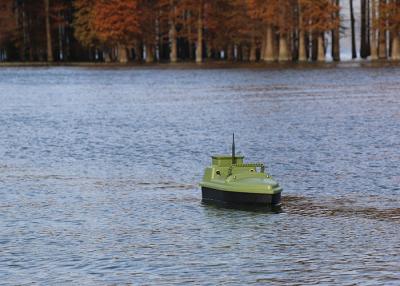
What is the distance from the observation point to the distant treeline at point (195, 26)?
447ft

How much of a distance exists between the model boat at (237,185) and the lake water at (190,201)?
0.45m

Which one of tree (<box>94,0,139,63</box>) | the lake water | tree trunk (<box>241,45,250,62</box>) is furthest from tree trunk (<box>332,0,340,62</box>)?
the lake water

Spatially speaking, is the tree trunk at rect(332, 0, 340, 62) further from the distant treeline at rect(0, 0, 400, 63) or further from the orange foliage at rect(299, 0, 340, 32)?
the orange foliage at rect(299, 0, 340, 32)

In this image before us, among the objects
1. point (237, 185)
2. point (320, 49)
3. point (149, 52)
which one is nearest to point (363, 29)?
point (320, 49)

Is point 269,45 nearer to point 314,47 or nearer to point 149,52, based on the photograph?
point 314,47

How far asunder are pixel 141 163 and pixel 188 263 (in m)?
13.9

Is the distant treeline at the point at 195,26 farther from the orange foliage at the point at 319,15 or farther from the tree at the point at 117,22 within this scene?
the orange foliage at the point at 319,15

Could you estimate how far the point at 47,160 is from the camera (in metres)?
32.9

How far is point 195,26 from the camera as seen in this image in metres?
147

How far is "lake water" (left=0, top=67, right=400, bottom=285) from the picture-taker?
17422 mm

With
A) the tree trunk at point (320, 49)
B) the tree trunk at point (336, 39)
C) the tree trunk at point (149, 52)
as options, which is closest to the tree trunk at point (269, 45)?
the tree trunk at point (320, 49)

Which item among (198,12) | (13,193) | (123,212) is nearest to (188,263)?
(123,212)

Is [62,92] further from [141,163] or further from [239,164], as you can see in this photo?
[239,164]

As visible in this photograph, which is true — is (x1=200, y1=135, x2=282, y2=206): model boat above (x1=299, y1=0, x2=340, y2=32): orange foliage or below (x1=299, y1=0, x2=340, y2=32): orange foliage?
below
